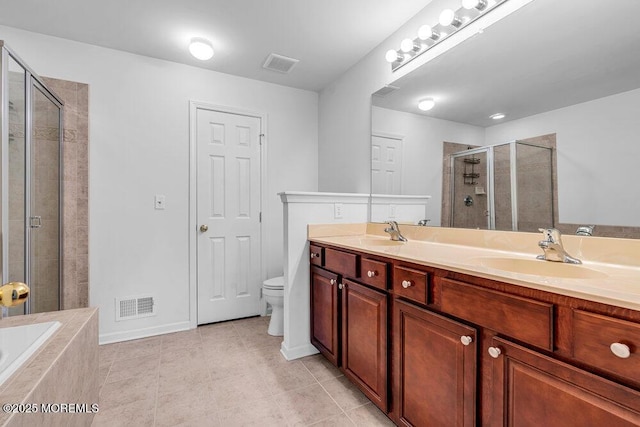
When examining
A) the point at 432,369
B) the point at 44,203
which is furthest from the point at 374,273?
the point at 44,203

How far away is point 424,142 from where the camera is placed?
1.90 m

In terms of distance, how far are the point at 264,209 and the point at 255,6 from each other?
5.37 ft

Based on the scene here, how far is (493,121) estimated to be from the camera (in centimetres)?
151

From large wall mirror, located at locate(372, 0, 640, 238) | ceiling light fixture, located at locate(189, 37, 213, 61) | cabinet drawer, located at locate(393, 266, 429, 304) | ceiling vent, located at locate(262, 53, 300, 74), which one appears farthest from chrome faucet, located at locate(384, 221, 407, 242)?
ceiling light fixture, located at locate(189, 37, 213, 61)

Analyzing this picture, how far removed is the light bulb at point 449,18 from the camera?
160 centimetres

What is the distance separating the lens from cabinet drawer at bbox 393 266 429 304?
44.3 inches

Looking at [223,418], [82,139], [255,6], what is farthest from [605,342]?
[82,139]

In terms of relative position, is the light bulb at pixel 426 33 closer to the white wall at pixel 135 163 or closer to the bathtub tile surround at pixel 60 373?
the white wall at pixel 135 163

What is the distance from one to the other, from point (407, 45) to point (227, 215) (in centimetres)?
199

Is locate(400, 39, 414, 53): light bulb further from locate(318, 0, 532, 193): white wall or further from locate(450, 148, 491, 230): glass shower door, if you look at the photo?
locate(450, 148, 491, 230): glass shower door

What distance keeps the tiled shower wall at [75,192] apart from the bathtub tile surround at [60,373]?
3.51 ft

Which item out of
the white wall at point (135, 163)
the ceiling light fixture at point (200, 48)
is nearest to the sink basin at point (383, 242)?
the white wall at point (135, 163)

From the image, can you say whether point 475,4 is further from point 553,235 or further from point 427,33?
point 553,235

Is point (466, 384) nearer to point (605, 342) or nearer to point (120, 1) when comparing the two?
point (605, 342)
